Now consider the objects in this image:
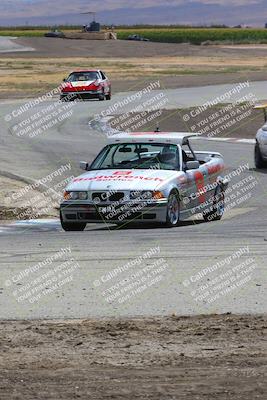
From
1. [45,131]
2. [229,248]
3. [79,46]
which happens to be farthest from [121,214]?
[79,46]

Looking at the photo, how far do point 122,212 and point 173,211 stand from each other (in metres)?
0.83

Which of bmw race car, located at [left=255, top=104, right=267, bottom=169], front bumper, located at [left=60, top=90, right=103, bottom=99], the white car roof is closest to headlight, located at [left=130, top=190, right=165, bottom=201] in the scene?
the white car roof

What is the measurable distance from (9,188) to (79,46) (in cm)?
8860

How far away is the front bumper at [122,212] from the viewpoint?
14695 mm

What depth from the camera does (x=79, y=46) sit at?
107 metres

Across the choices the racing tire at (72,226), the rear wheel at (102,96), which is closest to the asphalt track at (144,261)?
the racing tire at (72,226)

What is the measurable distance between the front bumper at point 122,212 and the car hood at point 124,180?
247mm

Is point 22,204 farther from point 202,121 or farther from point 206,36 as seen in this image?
point 206,36

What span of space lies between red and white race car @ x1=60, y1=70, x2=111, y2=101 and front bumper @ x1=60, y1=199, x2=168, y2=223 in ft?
102

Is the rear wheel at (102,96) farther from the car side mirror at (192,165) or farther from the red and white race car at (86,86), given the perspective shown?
the car side mirror at (192,165)

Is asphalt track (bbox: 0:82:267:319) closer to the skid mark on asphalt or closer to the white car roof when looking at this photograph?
the skid mark on asphalt

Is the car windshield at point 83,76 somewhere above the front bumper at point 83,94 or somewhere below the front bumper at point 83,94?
above

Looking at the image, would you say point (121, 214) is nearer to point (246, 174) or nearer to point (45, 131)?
point (246, 174)

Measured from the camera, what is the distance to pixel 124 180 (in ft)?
49.2
